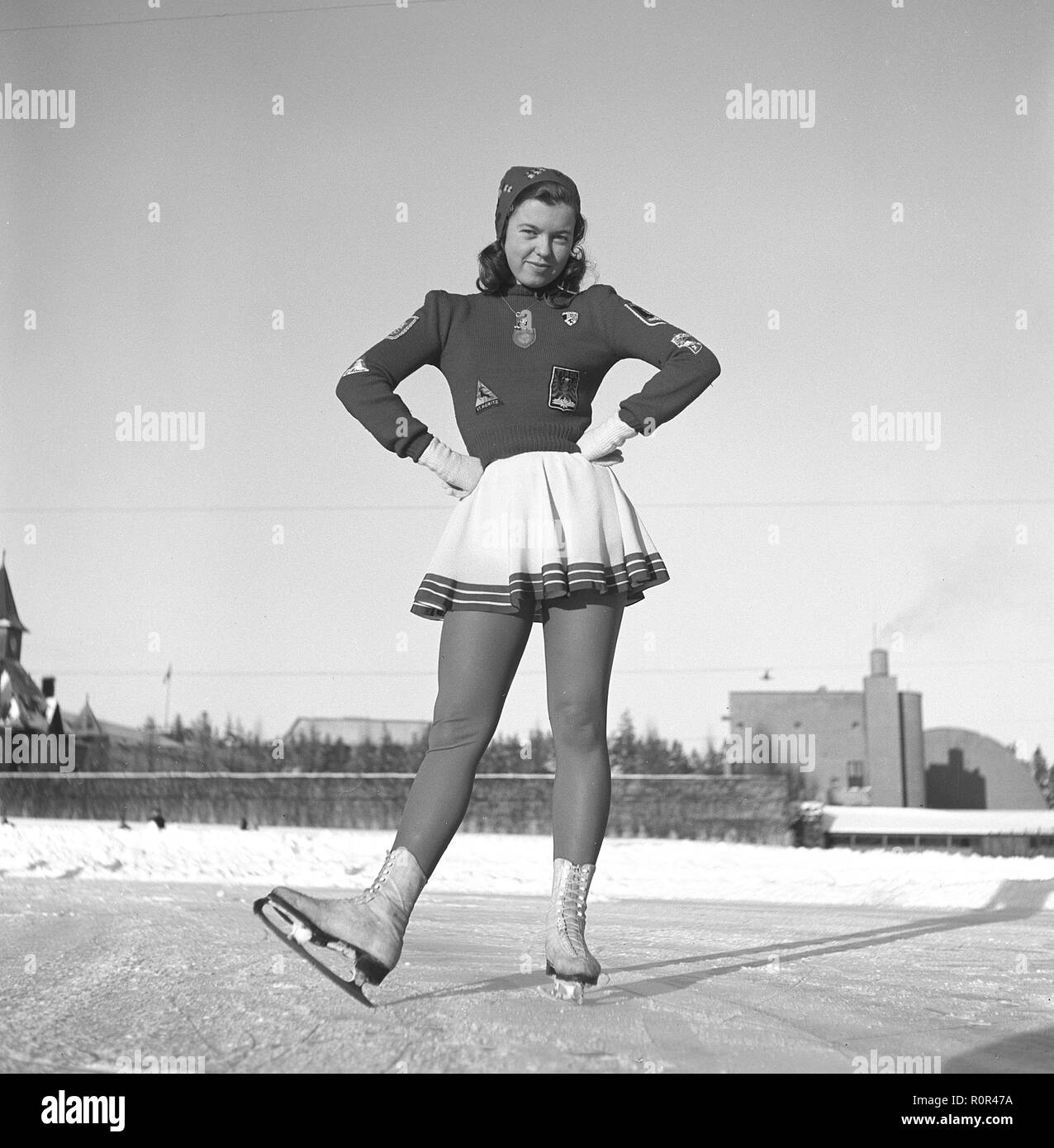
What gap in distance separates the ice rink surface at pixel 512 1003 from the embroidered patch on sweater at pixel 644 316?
133 cm

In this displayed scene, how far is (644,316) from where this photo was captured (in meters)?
2.67

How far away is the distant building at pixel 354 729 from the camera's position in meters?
32.9

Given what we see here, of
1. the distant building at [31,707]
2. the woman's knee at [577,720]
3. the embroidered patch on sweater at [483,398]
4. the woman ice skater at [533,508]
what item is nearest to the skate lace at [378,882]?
the woman ice skater at [533,508]

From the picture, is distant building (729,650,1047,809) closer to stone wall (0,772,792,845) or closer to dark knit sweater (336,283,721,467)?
stone wall (0,772,792,845)

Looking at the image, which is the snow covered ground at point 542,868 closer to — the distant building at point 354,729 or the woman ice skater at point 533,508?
the woman ice skater at point 533,508

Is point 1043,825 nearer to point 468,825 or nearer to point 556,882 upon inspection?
point 468,825

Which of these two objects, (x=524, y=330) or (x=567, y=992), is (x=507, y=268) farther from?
(x=567, y=992)

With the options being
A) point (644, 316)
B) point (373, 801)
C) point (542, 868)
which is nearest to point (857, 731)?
point (373, 801)

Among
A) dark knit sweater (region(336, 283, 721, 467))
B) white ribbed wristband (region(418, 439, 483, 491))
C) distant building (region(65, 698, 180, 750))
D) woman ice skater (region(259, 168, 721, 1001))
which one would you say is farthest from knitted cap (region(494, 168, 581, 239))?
distant building (region(65, 698, 180, 750))

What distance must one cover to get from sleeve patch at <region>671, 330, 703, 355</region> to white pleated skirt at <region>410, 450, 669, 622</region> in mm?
322

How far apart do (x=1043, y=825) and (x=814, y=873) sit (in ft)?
103

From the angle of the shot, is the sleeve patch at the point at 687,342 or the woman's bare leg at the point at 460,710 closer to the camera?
the woman's bare leg at the point at 460,710

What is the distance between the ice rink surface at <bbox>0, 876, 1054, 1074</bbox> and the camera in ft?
5.58
